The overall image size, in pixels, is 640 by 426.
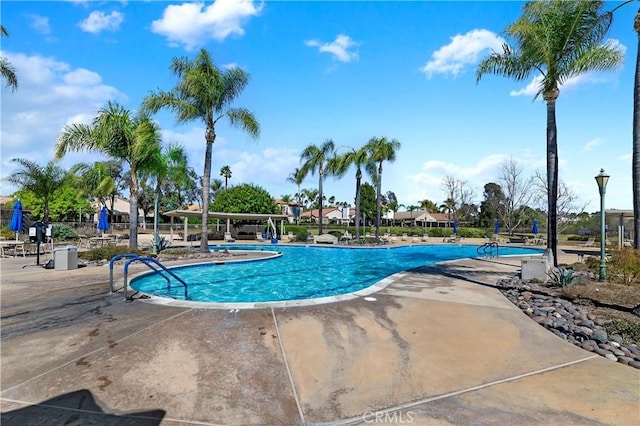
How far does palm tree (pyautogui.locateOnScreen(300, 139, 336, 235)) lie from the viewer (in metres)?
32.5

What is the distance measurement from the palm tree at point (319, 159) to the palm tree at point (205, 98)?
50.5 feet

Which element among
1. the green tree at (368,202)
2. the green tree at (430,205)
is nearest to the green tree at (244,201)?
the green tree at (368,202)

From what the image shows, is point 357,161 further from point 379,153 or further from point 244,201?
point 244,201

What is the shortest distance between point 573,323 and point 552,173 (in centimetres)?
815

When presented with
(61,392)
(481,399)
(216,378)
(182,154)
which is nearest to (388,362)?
(481,399)

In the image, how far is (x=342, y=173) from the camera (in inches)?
1158

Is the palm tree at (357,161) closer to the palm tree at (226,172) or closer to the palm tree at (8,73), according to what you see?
the palm tree at (8,73)

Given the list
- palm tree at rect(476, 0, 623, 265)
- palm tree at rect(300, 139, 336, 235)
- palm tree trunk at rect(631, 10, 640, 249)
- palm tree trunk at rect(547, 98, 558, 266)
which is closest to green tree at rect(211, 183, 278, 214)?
palm tree at rect(300, 139, 336, 235)

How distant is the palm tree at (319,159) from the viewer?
3253cm

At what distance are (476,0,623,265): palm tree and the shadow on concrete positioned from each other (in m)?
13.1

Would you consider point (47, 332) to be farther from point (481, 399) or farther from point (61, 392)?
point (481, 399)

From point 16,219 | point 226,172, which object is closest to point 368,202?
point 226,172

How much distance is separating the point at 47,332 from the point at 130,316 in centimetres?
114

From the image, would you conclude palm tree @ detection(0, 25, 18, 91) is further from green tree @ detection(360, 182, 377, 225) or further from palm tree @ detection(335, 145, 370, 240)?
green tree @ detection(360, 182, 377, 225)
